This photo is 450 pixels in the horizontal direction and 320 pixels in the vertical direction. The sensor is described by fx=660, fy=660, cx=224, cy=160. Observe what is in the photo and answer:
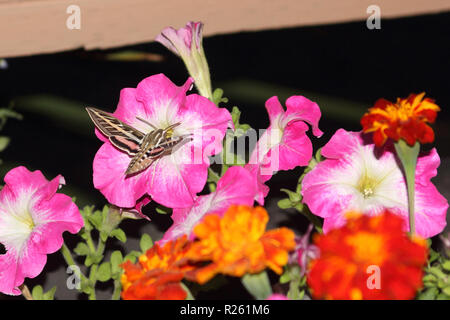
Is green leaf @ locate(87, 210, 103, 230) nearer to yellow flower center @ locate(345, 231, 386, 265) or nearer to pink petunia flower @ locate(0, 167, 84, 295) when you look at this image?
pink petunia flower @ locate(0, 167, 84, 295)

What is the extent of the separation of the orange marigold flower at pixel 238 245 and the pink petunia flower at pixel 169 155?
6.1 inches

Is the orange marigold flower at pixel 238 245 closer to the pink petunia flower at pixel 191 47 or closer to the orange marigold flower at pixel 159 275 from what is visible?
the orange marigold flower at pixel 159 275

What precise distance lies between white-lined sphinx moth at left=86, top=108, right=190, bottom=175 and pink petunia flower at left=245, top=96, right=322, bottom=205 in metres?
0.07

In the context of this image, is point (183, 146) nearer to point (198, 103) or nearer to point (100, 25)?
point (198, 103)

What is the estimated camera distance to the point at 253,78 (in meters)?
1.57

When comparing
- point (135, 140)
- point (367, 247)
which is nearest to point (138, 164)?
point (135, 140)

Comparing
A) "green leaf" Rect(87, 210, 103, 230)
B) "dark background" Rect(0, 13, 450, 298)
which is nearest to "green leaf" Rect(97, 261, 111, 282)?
"green leaf" Rect(87, 210, 103, 230)

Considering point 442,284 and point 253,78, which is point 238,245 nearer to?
point 442,284

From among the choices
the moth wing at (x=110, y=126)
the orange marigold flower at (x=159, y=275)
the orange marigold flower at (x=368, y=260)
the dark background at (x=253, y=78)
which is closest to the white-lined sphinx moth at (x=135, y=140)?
the moth wing at (x=110, y=126)

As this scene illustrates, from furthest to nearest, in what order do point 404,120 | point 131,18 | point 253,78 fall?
point 253,78 < point 131,18 < point 404,120

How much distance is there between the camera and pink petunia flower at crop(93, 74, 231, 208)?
566 mm

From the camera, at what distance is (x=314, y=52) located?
1.67m

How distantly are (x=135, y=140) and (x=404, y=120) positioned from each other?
0.23 meters
